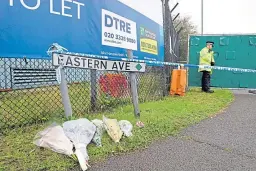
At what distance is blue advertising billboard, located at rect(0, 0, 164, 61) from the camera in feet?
11.7

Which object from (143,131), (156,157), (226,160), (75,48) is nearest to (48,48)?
(75,48)

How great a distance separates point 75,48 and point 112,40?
93 cm

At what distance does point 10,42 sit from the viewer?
3541 mm

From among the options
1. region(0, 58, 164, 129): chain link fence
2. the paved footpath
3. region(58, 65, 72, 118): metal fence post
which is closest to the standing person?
region(0, 58, 164, 129): chain link fence

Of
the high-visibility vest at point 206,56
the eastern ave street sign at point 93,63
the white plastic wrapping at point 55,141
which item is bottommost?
the white plastic wrapping at point 55,141

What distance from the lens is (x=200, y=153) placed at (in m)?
3.62

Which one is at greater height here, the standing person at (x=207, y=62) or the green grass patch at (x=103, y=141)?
the standing person at (x=207, y=62)

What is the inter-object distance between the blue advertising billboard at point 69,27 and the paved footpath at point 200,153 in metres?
1.74

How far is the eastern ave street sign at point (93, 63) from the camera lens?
3.77 metres

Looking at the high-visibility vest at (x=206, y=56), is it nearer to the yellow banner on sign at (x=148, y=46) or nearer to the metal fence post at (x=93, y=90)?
the yellow banner on sign at (x=148, y=46)

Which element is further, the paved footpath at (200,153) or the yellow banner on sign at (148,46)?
the yellow banner on sign at (148,46)

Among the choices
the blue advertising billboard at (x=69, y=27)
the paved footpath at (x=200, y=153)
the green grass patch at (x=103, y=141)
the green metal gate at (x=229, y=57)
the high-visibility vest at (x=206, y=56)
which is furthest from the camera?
the green metal gate at (x=229, y=57)

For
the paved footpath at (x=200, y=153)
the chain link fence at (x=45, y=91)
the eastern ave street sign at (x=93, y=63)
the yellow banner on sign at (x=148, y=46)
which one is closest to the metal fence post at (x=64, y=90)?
the eastern ave street sign at (x=93, y=63)

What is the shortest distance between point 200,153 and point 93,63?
180 cm
